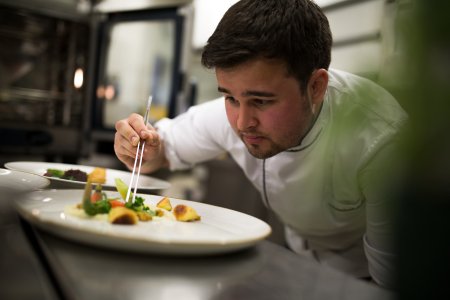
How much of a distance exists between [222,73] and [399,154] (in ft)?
1.88

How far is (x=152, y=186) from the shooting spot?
2.53ft

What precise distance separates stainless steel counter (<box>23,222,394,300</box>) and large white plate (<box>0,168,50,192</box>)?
5.3 inches

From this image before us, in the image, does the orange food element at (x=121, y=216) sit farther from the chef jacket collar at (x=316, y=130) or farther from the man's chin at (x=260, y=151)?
the chef jacket collar at (x=316, y=130)

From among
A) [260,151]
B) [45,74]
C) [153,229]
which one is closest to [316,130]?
[260,151]

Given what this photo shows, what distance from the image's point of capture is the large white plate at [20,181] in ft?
1.95

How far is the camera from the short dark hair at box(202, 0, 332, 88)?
0.73m

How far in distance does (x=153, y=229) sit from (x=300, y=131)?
1.59ft

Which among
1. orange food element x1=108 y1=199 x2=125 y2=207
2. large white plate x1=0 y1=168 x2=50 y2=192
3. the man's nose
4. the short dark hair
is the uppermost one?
the short dark hair

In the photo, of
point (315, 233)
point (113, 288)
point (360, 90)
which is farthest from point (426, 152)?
point (315, 233)

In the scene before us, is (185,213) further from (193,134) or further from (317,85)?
(193,134)

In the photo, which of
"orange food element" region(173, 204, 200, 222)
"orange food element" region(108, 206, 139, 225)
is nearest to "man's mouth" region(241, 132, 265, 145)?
"orange food element" region(173, 204, 200, 222)

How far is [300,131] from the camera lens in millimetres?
895

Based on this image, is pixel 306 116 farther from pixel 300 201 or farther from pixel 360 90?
pixel 360 90

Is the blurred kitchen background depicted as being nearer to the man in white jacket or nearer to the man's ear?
the man in white jacket
